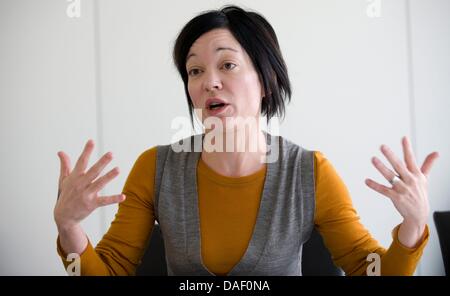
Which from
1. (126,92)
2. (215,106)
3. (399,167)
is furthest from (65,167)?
(126,92)

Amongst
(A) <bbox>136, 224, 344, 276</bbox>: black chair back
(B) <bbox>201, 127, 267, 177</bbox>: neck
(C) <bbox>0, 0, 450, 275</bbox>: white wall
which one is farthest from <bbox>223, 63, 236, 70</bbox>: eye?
(C) <bbox>0, 0, 450, 275</bbox>: white wall

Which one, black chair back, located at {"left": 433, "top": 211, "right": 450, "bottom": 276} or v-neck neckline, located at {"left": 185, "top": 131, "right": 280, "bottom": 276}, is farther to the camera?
black chair back, located at {"left": 433, "top": 211, "right": 450, "bottom": 276}

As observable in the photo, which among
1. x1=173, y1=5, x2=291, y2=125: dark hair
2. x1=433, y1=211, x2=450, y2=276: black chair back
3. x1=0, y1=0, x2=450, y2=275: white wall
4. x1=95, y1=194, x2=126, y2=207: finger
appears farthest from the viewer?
x1=0, y1=0, x2=450, y2=275: white wall

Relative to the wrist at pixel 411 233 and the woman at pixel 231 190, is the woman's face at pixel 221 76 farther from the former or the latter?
the wrist at pixel 411 233

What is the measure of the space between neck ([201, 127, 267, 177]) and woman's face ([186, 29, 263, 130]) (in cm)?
7

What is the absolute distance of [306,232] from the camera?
106cm

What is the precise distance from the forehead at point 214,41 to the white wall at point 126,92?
44.8 inches

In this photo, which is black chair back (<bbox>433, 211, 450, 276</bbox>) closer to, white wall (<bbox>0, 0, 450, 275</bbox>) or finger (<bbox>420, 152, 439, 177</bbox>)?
finger (<bbox>420, 152, 439, 177</bbox>)

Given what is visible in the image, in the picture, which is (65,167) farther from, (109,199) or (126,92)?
(126,92)

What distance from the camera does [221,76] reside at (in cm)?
108

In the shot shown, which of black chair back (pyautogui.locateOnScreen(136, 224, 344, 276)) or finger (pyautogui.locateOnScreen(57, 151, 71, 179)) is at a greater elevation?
finger (pyautogui.locateOnScreen(57, 151, 71, 179))

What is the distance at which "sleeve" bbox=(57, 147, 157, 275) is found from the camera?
1044 millimetres
